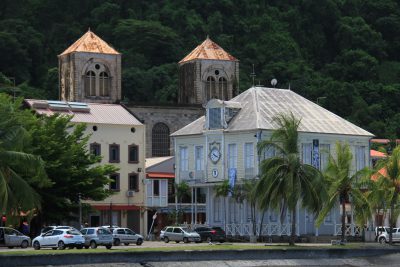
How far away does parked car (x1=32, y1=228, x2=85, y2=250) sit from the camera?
212ft

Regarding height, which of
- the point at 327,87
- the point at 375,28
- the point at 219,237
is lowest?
the point at 219,237

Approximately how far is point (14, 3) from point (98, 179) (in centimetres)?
10794

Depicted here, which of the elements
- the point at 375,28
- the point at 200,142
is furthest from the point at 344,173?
the point at 375,28

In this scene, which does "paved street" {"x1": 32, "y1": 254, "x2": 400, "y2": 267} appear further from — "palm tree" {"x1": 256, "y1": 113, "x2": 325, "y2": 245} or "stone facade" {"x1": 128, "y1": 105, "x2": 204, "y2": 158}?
"stone facade" {"x1": 128, "y1": 105, "x2": 204, "y2": 158}

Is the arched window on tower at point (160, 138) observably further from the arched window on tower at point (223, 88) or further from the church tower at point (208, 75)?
the arched window on tower at point (223, 88)

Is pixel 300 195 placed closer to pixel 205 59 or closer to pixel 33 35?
pixel 205 59

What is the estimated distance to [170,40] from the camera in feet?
→ 555

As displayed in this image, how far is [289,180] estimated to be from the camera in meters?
65.3

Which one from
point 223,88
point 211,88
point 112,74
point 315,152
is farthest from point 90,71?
point 315,152

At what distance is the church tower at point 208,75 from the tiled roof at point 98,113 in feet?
145

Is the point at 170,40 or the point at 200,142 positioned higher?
the point at 170,40

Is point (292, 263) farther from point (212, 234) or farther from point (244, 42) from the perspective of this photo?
point (244, 42)

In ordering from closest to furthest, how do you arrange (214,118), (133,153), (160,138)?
(214,118) → (133,153) → (160,138)

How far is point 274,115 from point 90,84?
A: 60.1m
